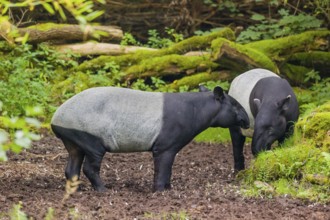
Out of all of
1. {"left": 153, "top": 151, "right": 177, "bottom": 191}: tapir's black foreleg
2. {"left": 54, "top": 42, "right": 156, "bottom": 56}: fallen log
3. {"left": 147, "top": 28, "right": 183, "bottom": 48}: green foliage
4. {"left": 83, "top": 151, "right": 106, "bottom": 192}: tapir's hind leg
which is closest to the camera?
{"left": 83, "top": 151, "right": 106, "bottom": 192}: tapir's hind leg

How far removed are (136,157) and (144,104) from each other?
3.11 meters

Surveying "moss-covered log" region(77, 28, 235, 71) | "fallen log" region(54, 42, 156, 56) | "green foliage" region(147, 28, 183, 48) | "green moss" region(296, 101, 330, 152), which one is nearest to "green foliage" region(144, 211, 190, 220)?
"green moss" region(296, 101, 330, 152)

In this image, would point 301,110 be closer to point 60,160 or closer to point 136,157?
point 136,157

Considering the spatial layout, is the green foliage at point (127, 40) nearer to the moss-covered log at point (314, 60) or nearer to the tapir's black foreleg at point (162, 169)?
the moss-covered log at point (314, 60)

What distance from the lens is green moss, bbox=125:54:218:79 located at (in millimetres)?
15344

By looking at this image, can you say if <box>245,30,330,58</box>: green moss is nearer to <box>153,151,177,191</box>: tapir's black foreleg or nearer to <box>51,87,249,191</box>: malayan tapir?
<box>51,87,249,191</box>: malayan tapir

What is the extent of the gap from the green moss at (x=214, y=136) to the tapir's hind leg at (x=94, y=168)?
4.80m

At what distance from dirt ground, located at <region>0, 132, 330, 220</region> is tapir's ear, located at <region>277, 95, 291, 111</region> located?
111 cm

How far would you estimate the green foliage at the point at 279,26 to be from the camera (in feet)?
51.8

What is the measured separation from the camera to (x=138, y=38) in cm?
1875

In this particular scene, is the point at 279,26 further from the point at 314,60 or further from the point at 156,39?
the point at 156,39

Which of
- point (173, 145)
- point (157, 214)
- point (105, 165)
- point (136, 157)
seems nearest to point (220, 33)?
point (136, 157)

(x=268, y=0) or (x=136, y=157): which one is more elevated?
(x=268, y=0)

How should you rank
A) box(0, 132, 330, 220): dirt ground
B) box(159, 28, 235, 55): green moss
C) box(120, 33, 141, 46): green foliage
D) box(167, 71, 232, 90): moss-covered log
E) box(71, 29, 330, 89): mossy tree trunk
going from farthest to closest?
box(120, 33, 141, 46): green foliage → box(159, 28, 235, 55): green moss → box(71, 29, 330, 89): mossy tree trunk → box(167, 71, 232, 90): moss-covered log → box(0, 132, 330, 220): dirt ground
